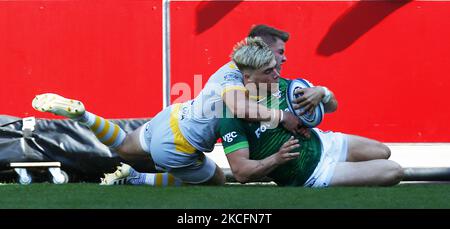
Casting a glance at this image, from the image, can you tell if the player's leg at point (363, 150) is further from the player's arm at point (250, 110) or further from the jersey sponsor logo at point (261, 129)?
the jersey sponsor logo at point (261, 129)

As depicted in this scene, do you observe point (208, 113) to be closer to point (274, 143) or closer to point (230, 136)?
point (230, 136)

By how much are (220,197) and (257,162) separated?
0.36 metres

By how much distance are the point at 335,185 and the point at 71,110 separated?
5.51 feet

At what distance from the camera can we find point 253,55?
6.09 meters

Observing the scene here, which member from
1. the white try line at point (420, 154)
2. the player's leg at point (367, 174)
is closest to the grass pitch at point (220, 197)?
the player's leg at point (367, 174)

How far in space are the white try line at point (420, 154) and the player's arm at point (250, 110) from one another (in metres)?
2.25

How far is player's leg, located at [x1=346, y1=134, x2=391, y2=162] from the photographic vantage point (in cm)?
657

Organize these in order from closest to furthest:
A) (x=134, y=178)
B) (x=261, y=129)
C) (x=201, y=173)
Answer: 1. (x=261, y=129)
2. (x=201, y=173)
3. (x=134, y=178)

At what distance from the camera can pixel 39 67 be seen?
852 cm

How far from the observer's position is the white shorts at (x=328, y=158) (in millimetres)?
6320

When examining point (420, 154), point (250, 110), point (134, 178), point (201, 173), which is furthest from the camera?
point (420, 154)

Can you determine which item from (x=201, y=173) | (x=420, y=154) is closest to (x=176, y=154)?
(x=201, y=173)
